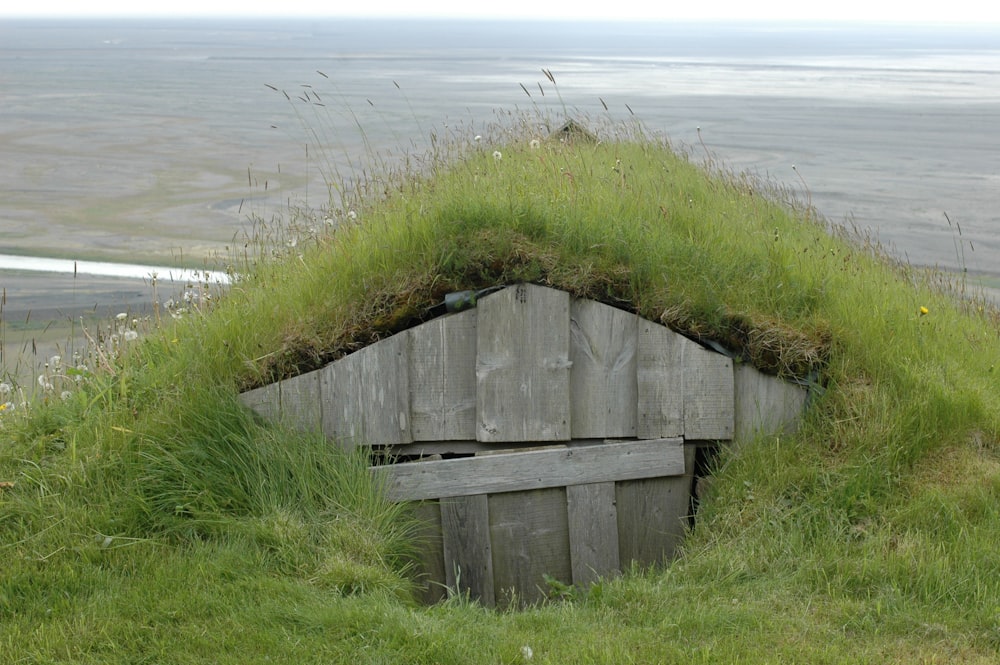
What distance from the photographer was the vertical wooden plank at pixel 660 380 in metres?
4.84

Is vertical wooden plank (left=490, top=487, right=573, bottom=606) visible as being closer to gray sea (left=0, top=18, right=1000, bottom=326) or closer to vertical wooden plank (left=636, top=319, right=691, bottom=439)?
vertical wooden plank (left=636, top=319, right=691, bottom=439)

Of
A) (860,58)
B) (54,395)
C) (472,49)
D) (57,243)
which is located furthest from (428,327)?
(472,49)

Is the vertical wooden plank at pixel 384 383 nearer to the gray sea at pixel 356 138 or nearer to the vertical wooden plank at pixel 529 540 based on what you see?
the vertical wooden plank at pixel 529 540

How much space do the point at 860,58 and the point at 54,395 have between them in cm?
5492

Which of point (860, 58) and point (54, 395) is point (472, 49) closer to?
point (860, 58)

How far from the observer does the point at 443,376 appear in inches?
189

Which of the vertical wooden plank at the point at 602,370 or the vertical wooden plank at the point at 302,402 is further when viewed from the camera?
the vertical wooden plank at the point at 602,370

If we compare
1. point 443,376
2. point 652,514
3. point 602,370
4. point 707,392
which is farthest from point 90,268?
point 707,392

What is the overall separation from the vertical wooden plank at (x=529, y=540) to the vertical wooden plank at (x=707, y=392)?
732 mm

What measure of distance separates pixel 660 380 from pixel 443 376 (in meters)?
1.05

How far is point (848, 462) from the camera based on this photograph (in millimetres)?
4551

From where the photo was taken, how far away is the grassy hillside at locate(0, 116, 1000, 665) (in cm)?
370

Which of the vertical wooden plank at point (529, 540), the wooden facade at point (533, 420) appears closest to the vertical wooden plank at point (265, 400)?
the wooden facade at point (533, 420)

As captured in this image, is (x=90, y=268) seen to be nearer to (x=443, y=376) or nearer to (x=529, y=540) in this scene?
(x=443, y=376)
